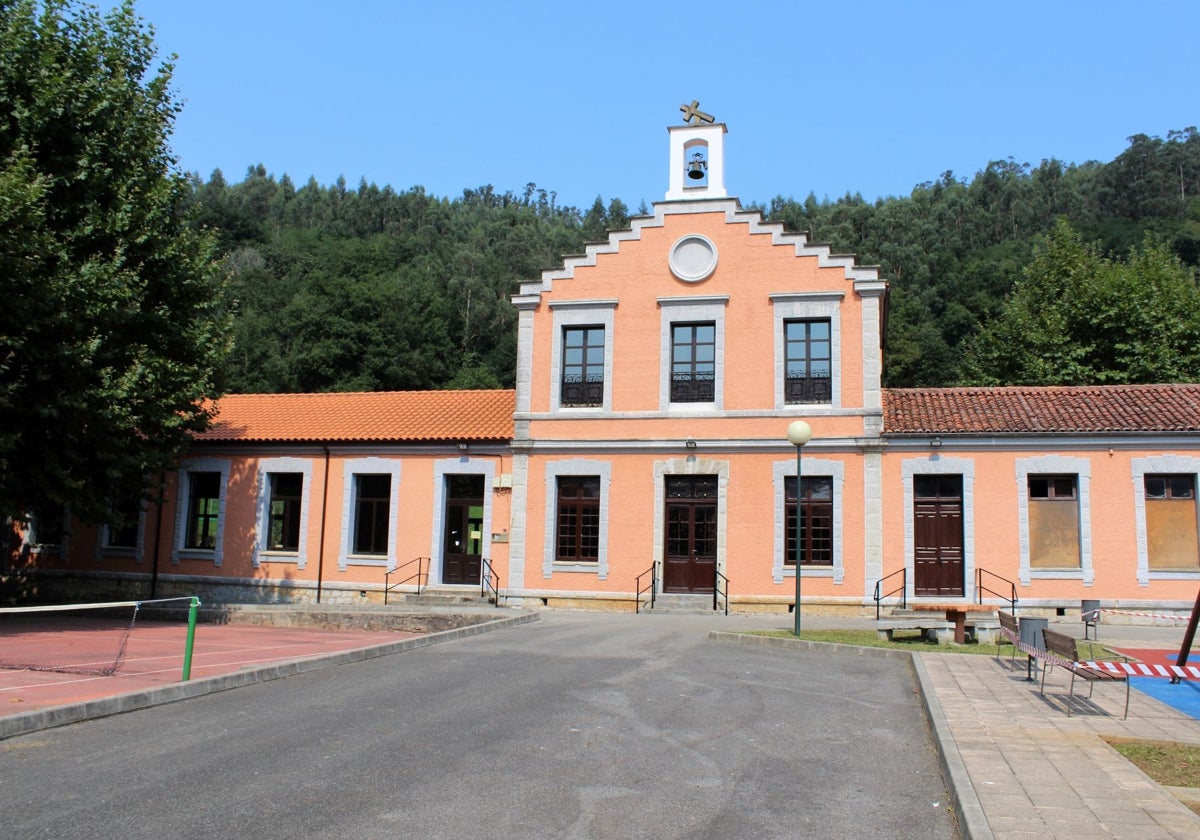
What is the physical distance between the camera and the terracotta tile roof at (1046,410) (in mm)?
19906

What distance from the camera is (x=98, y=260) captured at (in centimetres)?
1669

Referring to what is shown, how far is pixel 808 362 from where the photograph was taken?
2192 cm

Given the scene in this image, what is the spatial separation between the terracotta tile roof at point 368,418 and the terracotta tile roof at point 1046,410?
975cm

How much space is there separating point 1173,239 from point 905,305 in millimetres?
16944

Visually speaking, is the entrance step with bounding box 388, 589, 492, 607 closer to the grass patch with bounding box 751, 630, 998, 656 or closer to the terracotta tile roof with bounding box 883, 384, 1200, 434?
the grass patch with bounding box 751, 630, 998, 656

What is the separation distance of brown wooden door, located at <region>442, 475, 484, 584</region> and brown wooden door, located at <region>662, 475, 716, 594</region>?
187 inches

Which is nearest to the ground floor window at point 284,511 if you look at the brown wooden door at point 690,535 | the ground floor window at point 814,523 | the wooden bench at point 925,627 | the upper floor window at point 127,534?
the upper floor window at point 127,534

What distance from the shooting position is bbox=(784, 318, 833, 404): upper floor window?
21766mm

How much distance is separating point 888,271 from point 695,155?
52.4m

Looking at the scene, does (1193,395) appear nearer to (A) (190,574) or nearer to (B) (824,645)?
(B) (824,645)

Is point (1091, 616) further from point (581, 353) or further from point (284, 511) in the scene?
point (284, 511)

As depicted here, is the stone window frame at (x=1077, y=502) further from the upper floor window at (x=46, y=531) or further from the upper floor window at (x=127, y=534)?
the upper floor window at (x=46, y=531)

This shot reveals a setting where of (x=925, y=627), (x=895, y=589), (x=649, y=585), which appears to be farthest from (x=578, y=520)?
(x=925, y=627)

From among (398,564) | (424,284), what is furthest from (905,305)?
(398,564)
